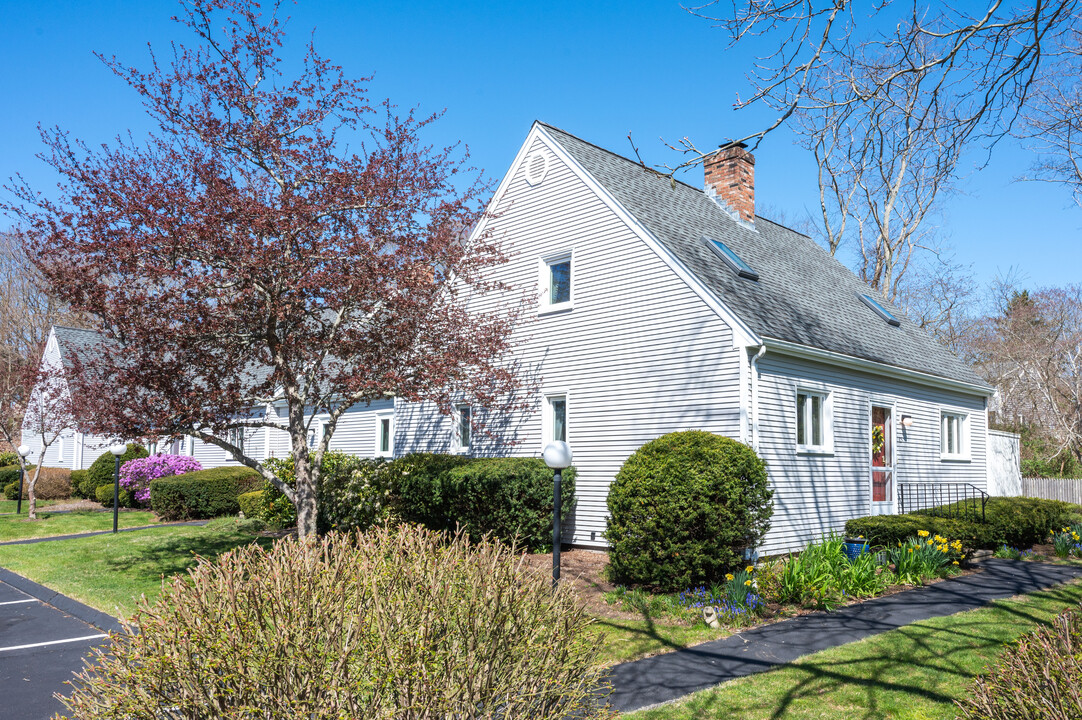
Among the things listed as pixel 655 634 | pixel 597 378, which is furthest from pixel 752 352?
pixel 655 634

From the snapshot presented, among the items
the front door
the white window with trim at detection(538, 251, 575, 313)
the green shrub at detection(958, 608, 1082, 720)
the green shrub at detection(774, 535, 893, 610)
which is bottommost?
the green shrub at detection(774, 535, 893, 610)

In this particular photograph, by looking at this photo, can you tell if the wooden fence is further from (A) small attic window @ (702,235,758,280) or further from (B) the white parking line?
(B) the white parking line

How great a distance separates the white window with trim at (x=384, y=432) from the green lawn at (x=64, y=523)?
6.13m

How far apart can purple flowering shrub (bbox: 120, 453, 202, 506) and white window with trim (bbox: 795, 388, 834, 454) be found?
1867 cm

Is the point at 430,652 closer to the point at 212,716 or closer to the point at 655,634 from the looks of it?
the point at 212,716

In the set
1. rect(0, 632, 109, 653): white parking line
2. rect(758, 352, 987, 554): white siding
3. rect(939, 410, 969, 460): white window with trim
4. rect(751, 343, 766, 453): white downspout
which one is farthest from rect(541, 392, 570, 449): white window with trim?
rect(939, 410, 969, 460): white window with trim

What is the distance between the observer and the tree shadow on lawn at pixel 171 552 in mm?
12133

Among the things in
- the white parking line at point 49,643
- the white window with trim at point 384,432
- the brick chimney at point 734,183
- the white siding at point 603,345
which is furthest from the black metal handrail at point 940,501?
the white parking line at point 49,643

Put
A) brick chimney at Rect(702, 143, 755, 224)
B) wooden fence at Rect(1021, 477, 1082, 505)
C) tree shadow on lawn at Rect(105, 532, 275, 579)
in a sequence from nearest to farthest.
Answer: tree shadow on lawn at Rect(105, 532, 275, 579), brick chimney at Rect(702, 143, 755, 224), wooden fence at Rect(1021, 477, 1082, 505)

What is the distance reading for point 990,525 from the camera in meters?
13.4

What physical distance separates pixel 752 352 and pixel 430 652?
9.71 meters

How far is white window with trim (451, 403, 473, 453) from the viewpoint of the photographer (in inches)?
641

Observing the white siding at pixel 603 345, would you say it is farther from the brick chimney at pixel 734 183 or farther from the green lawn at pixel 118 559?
the green lawn at pixel 118 559

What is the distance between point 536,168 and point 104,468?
708 inches
